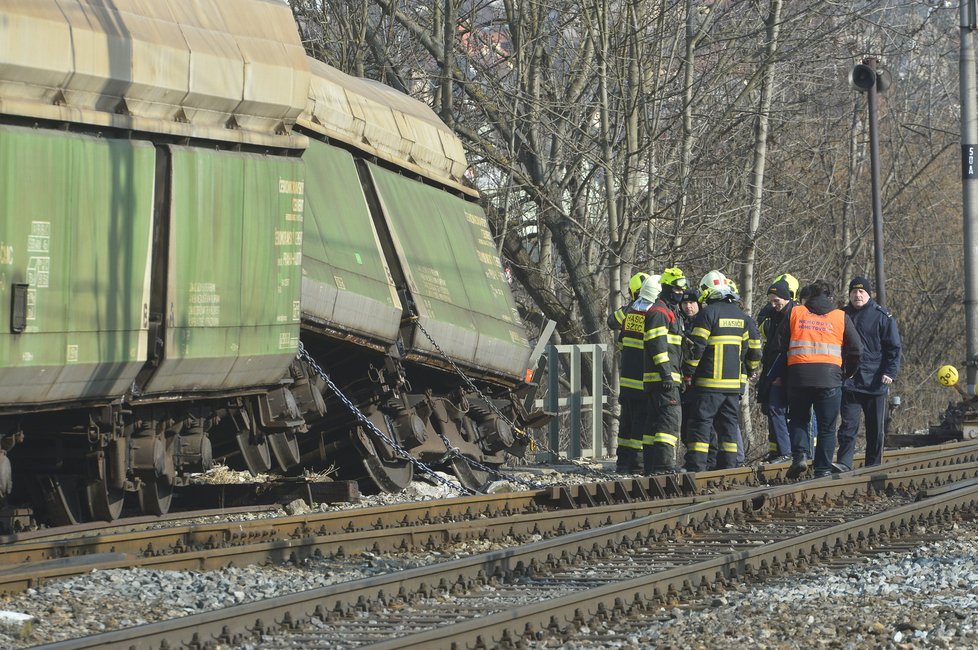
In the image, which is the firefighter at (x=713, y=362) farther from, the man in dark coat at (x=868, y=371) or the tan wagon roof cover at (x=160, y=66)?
the tan wagon roof cover at (x=160, y=66)

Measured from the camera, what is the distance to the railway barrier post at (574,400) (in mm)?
17438

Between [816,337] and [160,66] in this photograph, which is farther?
[816,337]

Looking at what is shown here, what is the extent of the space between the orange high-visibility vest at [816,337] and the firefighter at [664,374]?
124 centimetres

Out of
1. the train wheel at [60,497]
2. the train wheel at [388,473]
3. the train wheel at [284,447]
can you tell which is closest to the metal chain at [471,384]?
the train wheel at [388,473]

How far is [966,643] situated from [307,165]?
22.0ft

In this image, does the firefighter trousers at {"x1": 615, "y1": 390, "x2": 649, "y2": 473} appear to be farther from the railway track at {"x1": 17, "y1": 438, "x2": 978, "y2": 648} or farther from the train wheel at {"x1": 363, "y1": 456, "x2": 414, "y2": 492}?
the railway track at {"x1": 17, "y1": 438, "x2": 978, "y2": 648}

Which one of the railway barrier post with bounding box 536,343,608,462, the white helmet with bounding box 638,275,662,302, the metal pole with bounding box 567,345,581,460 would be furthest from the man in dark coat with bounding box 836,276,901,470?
the metal pole with bounding box 567,345,581,460

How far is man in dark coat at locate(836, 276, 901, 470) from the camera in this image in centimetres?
1271

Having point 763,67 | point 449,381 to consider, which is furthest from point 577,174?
point 449,381

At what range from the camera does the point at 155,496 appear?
10.6 m

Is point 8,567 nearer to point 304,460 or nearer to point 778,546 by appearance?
point 778,546

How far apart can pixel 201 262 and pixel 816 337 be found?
5.12 meters

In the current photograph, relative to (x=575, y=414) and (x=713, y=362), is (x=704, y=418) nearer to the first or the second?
(x=713, y=362)

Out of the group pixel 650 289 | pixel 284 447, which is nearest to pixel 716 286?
pixel 650 289
